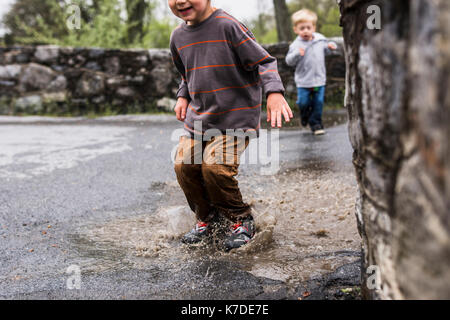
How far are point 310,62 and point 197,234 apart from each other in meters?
4.06

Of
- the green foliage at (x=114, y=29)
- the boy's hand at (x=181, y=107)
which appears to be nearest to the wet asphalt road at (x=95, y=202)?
the boy's hand at (x=181, y=107)

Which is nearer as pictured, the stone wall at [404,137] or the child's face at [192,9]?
the stone wall at [404,137]

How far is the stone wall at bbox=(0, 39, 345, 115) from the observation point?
8680mm

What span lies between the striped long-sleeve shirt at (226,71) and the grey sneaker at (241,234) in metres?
0.53

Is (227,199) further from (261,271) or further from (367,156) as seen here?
(367,156)

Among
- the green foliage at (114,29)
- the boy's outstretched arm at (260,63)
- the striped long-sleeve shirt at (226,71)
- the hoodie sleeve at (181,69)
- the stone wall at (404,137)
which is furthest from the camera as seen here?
the green foliage at (114,29)

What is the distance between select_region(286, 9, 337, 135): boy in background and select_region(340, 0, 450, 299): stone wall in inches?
184

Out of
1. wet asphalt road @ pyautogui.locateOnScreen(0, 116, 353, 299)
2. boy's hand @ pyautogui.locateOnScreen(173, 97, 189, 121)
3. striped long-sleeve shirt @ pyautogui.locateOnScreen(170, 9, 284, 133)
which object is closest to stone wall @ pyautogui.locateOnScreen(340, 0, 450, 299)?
wet asphalt road @ pyautogui.locateOnScreen(0, 116, 353, 299)

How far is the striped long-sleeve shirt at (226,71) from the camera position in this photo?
2.44m

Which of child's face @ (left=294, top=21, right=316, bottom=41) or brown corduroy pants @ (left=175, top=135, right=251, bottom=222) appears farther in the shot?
child's face @ (left=294, top=21, right=316, bottom=41)

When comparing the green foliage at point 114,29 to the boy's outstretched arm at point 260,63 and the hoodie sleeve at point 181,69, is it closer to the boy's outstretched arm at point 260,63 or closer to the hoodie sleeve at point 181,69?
the hoodie sleeve at point 181,69

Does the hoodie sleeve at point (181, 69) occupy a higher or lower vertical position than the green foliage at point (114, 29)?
lower

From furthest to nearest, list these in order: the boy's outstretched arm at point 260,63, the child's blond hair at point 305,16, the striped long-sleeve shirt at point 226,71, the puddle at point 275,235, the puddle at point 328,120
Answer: the puddle at point 328,120
the child's blond hair at point 305,16
the striped long-sleeve shirt at point 226,71
the boy's outstretched arm at point 260,63
the puddle at point 275,235

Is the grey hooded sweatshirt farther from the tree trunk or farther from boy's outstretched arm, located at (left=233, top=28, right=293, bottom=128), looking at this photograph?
the tree trunk
